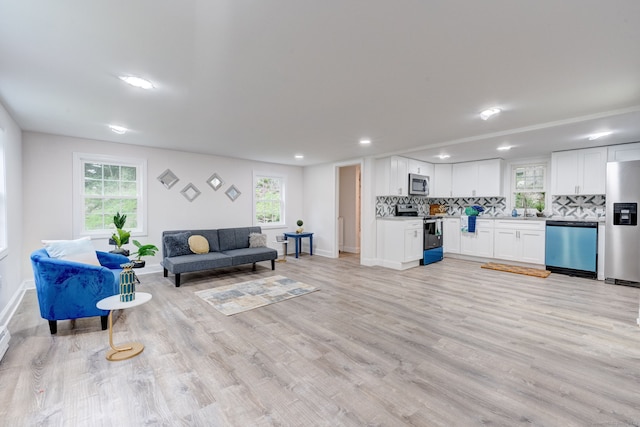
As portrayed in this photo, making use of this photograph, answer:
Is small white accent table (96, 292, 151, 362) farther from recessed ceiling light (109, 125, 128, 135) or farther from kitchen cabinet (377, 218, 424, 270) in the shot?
kitchen cabinet (377, 218, 424, 270)

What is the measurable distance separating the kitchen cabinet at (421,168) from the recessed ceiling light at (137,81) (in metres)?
5.13

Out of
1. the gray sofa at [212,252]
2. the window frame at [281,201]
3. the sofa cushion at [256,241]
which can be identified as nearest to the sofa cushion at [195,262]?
the gray sofa at [212,252]

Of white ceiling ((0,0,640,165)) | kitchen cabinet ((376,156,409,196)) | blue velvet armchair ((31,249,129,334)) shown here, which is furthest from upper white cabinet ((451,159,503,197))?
blue velvet armchair ((31,249,129,334))

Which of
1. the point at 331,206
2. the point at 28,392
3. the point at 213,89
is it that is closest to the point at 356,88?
the point at 213,89

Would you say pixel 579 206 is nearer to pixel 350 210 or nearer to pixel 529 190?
pixel 529 190

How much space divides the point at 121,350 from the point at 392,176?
5076 mm

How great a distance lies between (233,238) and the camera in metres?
5.64

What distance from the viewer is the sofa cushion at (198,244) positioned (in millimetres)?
4996

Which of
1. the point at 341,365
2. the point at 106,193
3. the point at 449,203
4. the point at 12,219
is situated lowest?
the point at 341,365

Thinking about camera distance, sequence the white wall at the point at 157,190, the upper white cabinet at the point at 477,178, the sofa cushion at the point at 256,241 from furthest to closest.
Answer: the upper white cabinet at the point at 477,178 < the sofa cushion at the point at 256,241 < the white wall at the point at 157,190

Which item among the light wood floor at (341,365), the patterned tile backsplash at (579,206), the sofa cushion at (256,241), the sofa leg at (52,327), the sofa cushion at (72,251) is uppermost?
the patterned tile backsplash at (579,206)

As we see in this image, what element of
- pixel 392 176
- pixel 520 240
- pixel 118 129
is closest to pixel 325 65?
pixel 118 129

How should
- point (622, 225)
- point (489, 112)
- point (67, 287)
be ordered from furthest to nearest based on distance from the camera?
point (622, 225) → point (489, 112) → point (67, 287)

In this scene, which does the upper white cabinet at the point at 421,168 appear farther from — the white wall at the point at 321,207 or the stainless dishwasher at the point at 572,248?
the stainless dishwasher at the point at 572,248
